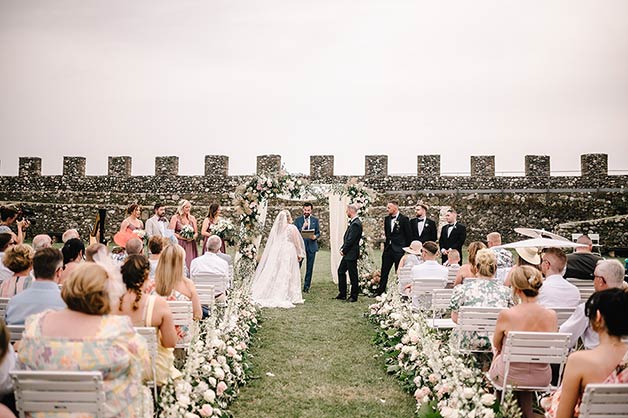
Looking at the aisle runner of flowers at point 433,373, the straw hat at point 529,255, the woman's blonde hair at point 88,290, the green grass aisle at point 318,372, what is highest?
the woman's blonde hair at point 88,290

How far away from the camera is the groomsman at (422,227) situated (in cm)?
1080

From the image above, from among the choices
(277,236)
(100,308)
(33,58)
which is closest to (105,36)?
(33,58)

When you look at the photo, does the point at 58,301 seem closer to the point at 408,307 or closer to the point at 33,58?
the point at 408,307

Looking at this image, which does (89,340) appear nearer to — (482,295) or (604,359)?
(604,359)

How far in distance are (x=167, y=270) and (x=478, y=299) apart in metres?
2.89

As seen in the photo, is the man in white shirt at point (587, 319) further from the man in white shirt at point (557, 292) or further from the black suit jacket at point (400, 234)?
the black suit jacket at point (400, 234)

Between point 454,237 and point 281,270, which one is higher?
point 454,237

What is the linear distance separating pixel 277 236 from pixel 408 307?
175 inches

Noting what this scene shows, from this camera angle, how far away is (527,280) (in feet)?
13.3

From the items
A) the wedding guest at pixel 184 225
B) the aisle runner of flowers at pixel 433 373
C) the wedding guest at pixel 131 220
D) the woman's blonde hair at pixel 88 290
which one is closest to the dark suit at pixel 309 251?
the wedding guest at pixel 184 225

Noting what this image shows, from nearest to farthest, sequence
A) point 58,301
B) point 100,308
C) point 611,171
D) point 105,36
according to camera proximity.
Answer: point 100,308
point 58,301
point 105,36
point 611,171

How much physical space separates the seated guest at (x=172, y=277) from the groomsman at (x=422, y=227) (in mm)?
6569

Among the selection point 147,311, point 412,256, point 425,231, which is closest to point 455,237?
point 425,231

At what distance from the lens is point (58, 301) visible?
4000 mm
